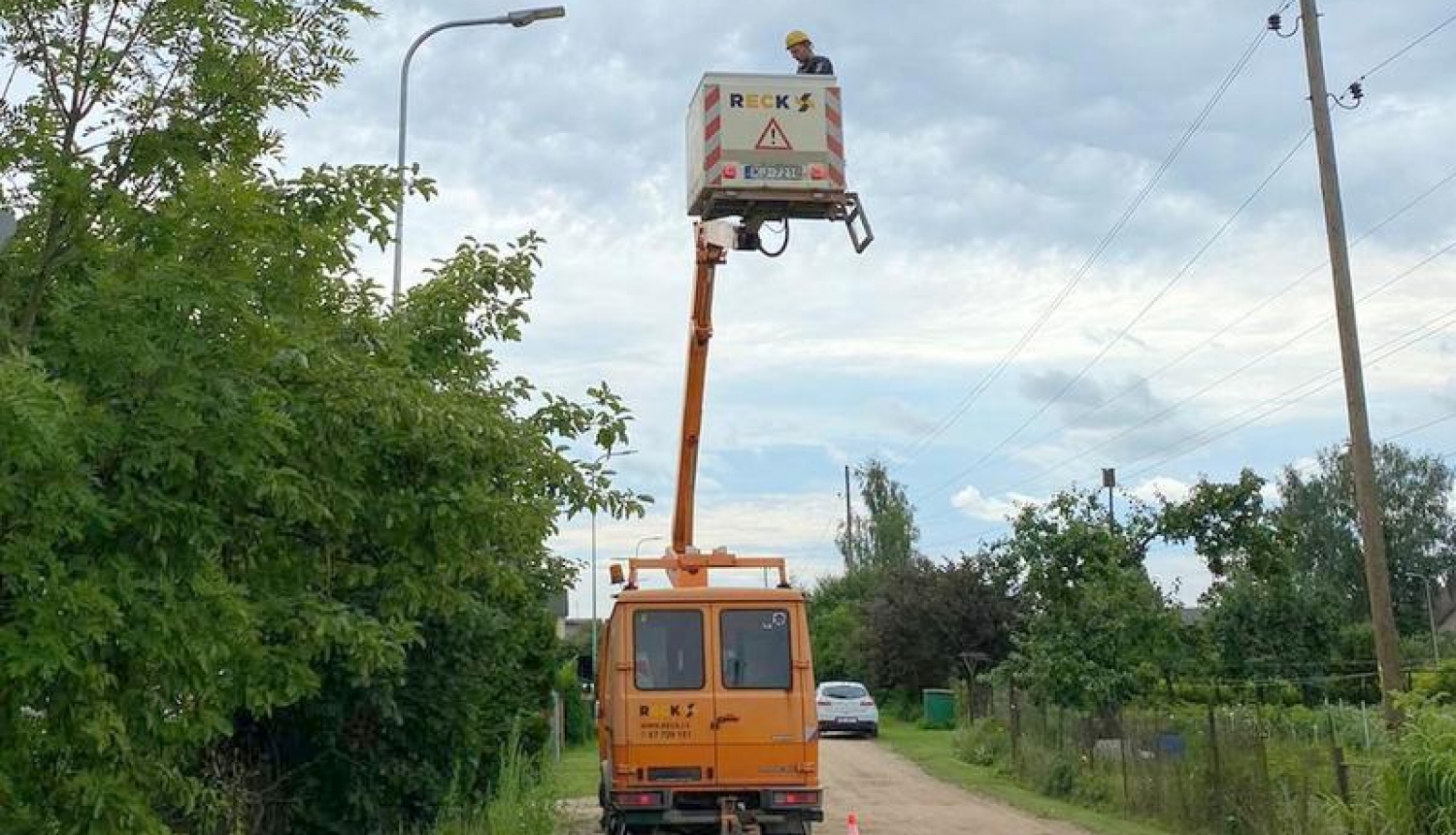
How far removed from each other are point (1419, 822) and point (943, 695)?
33.1m

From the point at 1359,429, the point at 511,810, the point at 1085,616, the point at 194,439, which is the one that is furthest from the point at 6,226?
the point at 1085,616

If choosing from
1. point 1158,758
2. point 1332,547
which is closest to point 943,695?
point 1158,758

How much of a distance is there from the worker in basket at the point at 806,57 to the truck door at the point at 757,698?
511 cm

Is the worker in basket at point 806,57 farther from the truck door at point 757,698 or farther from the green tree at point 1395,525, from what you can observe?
the green tree at point 1395,525

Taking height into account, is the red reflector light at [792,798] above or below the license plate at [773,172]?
below

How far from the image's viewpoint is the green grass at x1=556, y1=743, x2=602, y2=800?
24.5 m

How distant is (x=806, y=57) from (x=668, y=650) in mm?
5816

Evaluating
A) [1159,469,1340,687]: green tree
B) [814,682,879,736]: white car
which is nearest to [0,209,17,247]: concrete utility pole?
[1159,469,1340,687]: green tree

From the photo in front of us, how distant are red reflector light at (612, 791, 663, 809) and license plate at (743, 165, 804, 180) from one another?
5857 mm

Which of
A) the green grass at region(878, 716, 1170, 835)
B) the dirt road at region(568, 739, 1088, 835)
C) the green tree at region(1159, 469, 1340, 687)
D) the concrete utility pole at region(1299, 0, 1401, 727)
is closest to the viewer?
the concrete utility pole at region(1299, 0, 1401, 727)

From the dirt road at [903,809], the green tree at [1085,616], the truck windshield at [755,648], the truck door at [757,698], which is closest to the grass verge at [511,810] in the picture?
the dirt road at [903,809]

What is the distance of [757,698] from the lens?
50.4 ft

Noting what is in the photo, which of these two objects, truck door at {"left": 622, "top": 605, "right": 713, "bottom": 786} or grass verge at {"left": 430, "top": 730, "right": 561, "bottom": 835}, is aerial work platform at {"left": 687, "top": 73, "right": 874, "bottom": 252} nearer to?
truck door at {"left": 622, "top": 605, "right": 713, "bottom": 786}

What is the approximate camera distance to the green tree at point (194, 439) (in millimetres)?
5359
